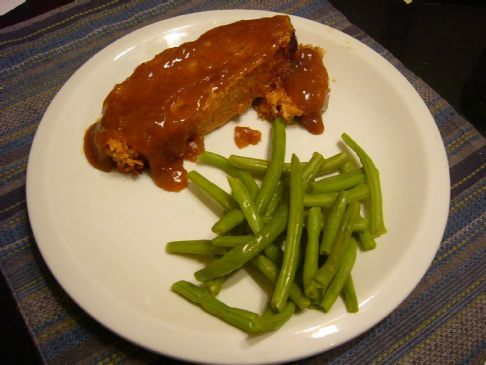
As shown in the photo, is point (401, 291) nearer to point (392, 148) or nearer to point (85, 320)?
point (392, 148)

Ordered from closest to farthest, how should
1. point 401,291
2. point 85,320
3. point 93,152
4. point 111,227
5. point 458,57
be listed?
point 401,291
point 85,320
point 111,227
point 93,152
point 458,57

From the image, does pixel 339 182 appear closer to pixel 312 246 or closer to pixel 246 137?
pixel 312 246

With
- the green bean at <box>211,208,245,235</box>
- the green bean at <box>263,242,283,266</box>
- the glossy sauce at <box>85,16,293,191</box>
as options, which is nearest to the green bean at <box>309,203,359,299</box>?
the green bean at <box>263,242,283,266</box>

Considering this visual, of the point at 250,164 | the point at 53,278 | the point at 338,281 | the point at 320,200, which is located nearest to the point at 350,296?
the point at 338,281

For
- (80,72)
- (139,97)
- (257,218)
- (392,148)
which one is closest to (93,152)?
(139,97)

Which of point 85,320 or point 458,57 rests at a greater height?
point 85,320

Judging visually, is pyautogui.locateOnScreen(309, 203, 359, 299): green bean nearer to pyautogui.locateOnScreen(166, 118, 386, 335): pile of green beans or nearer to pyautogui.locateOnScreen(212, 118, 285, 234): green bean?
pyautogui.locateOnScreen(166, 118, 386, 335): pile of green beans
